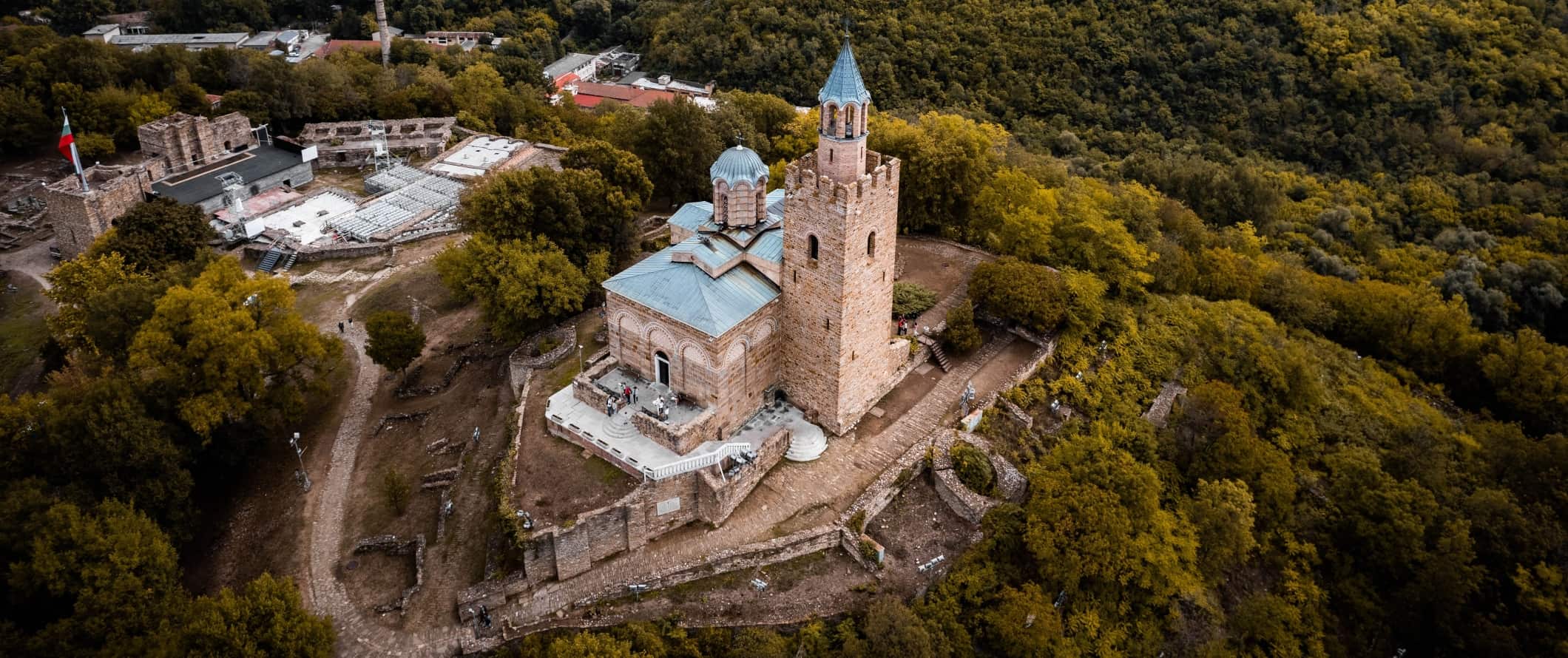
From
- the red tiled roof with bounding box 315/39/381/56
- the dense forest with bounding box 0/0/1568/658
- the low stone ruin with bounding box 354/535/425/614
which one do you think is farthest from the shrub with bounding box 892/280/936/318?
the red tiled roof with bounding box 315/39/381/56

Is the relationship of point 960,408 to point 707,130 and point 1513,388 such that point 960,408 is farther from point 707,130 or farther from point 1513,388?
point 1513,388

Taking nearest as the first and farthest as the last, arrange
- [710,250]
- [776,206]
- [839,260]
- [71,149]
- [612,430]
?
[839,260]
[612,430]
[710,250]
[776,206]
[71,149]

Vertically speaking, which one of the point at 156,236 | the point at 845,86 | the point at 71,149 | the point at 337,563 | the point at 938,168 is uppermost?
the point at 845,86

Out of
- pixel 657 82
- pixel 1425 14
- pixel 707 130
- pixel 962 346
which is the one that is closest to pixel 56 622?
pixel 962 346

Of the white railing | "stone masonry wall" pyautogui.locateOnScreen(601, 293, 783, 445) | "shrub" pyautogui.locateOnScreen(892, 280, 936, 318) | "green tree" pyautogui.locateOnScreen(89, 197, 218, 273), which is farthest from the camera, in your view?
"green tree" pyautogui.locateOnScreen(89, 197, 218, 273)

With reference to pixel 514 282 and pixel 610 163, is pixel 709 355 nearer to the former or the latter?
pixel 514 282

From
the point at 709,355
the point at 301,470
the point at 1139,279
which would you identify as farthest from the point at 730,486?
the point at 1139,279

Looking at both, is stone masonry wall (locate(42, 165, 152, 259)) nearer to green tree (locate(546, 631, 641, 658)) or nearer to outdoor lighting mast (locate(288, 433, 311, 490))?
outdoor lighting mast (locate(288, 433, 311, 490))
